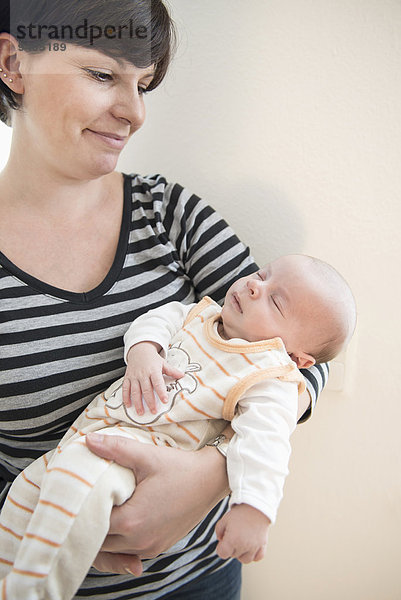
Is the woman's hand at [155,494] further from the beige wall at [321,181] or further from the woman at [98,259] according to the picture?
the beige wall at [321,181]

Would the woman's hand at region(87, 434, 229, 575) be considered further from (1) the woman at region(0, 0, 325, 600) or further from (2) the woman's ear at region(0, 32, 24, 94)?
(2) the woman's ear at region(0, 32, 24, 94)

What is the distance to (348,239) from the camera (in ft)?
4.03

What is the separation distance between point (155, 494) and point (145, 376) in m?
0.20

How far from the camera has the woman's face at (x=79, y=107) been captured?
1.00m

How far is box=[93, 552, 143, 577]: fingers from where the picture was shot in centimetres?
94

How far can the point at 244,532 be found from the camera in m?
0.82

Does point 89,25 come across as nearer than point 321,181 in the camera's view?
Yes

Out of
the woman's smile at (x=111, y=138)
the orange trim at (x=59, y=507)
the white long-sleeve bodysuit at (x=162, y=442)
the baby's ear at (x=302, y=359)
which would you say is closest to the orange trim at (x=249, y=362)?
the white long-sleeve bodysuit at (x=162, y=442)

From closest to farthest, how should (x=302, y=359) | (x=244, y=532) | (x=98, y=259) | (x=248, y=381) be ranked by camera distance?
(x=244, y=532) → (x=248, y=381) → (x=302, y=359) → (x=98, y=259)

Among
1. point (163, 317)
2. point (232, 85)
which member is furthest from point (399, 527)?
Answer: point (232, 85)

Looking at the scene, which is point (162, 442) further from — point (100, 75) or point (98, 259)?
point (100, 75)

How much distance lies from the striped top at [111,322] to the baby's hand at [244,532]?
1.02 feet

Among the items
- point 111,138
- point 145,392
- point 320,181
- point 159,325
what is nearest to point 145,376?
point 145,392

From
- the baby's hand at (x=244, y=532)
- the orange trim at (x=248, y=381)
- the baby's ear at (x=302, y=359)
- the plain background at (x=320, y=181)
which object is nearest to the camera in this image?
the baby's hand at (x=244, y=532)
